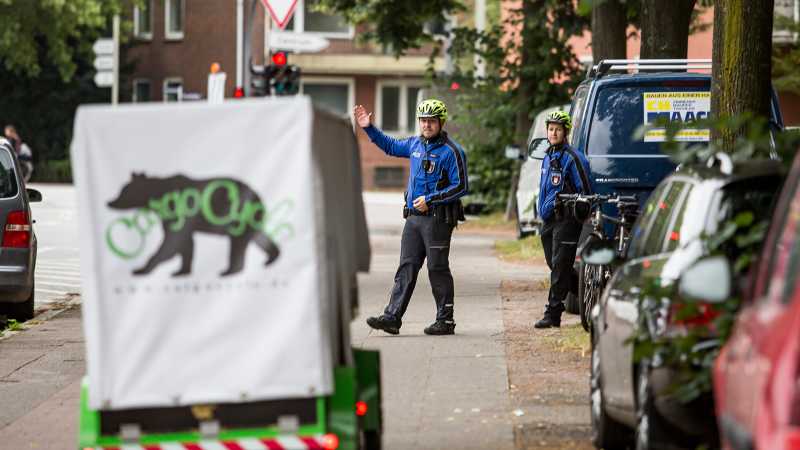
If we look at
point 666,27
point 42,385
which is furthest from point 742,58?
point 666,27

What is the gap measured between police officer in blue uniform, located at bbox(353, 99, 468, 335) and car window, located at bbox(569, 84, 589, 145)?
1881 mm

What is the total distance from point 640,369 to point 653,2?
1059 cm

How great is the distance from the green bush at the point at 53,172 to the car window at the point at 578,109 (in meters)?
41.4

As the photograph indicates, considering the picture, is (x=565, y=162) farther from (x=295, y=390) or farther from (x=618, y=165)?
(x=295, y=390)

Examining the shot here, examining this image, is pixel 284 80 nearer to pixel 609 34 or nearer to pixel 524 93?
pixel 524 93

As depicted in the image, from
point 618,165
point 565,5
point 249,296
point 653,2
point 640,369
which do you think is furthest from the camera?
point 565,5

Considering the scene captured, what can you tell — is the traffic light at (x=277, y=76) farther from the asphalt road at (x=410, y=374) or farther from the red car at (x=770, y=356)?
the red car at (x=770, y=356)

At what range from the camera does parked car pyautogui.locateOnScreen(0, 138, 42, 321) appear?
14938 millimetres

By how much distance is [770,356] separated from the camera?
4.79 metres

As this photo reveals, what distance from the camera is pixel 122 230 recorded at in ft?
21.2

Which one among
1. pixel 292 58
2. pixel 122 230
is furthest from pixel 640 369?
pixel 292 58

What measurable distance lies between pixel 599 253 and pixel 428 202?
4.93m

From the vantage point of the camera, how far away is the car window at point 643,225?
27.7ft

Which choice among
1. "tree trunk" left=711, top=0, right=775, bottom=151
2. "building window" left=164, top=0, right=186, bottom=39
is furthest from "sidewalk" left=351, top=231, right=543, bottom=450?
"building window" left=164, top=0, right=186, bottom=39
